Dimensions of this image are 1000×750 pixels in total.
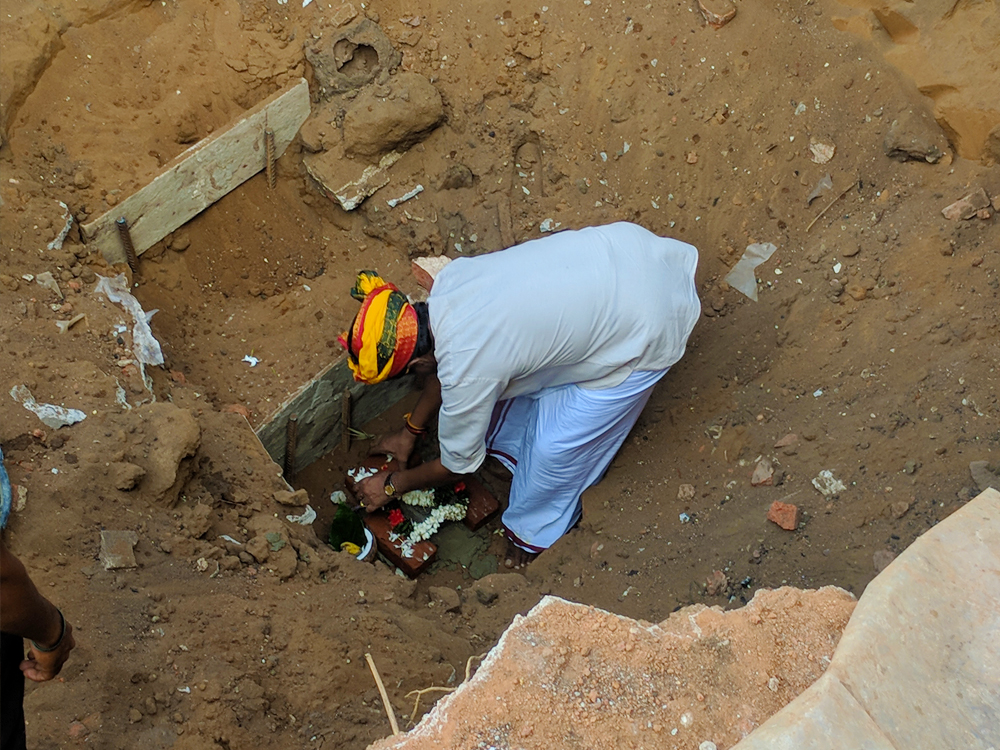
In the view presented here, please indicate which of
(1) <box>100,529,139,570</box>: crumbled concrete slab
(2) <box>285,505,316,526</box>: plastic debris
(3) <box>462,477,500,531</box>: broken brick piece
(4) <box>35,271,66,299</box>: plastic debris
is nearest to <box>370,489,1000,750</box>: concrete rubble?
(1) <box>100,529,139,570</box>: crumbled concrete slab

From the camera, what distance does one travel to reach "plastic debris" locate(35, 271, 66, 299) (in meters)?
3.01

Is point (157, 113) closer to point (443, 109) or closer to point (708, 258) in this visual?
A: point (443, 109)

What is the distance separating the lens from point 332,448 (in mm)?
4004

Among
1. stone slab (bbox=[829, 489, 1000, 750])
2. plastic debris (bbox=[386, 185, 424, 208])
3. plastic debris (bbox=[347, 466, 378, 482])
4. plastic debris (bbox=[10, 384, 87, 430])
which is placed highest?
plastic debris (bbox=[10, 384, 87, 430])

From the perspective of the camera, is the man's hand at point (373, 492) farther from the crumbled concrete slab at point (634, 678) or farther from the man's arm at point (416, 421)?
the crumbled concrete slab at point (634, 678)

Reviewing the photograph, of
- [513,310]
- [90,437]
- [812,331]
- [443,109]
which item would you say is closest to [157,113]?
[443,109]

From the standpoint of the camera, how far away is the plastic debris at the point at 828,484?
8.71 feet

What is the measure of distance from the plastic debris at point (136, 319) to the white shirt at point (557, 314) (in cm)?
127

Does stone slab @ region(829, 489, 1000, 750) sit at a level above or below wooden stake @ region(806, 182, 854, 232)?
above

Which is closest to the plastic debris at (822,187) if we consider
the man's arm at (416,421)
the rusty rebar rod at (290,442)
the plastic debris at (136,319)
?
the man's arm at (416,421)

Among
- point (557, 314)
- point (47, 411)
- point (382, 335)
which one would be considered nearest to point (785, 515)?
point (557, 314)

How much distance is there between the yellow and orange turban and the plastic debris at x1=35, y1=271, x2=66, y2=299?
1312 mm

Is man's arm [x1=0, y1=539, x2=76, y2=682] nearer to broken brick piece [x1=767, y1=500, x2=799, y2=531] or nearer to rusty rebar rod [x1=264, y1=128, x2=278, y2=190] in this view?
broken brick piece [x1=767, y1=500, x2=799, y2=531]

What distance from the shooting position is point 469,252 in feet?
12.5
